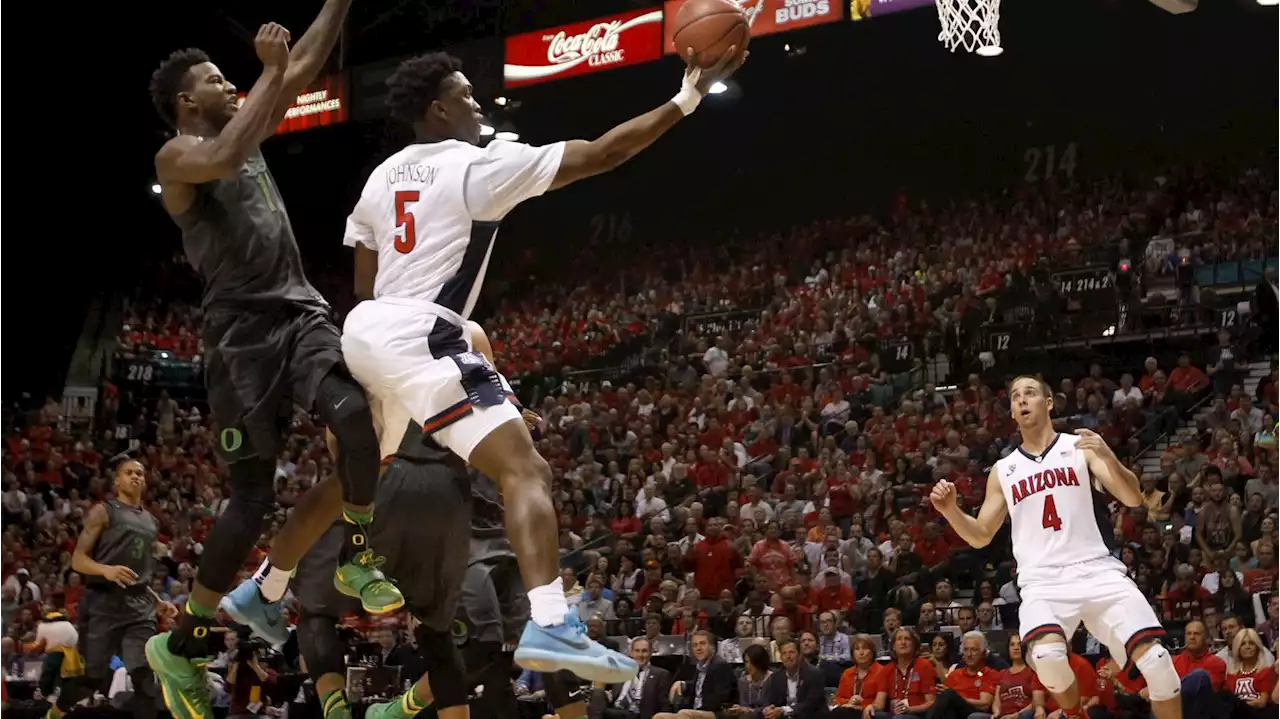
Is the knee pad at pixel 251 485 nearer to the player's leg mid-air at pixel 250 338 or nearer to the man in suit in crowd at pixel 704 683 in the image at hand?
the player's leg mid-air at pixel 250 338

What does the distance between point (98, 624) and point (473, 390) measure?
15.7 ft

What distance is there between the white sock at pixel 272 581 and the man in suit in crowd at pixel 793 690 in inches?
218

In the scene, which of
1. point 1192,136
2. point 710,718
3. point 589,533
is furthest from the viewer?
point 1192,136

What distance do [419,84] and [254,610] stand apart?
79.0 inches

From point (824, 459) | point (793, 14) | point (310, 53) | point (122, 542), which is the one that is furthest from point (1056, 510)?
point (793, 14)

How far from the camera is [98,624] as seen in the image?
8203mm

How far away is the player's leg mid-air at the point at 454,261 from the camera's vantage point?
14.3 feet

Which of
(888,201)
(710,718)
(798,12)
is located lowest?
(710,718)

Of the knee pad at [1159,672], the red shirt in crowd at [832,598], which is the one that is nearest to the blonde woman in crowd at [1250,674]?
the knee pad at [1159,672]

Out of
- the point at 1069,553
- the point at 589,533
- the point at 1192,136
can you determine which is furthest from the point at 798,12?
the point at 1069,553

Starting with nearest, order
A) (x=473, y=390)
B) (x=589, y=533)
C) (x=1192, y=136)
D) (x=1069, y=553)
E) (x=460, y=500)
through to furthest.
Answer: (x=473, y=390)
(x=460, y=500)
(x=1069, y=553)
(x=589, y=533)
(x=1192, y=136)

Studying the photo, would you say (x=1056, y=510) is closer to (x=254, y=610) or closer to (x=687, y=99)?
(x=687, y=99)

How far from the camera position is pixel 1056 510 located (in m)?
7.37

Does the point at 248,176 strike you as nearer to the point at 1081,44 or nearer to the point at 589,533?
the point at 589,533
